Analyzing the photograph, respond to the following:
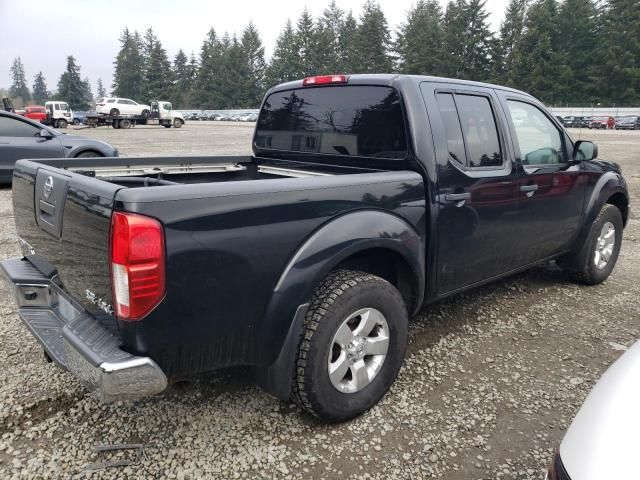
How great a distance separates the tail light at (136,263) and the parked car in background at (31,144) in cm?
816

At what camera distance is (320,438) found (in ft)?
8.43

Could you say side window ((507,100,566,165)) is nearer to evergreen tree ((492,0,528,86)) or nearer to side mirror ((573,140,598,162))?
side mirror ((573,140,598,162))

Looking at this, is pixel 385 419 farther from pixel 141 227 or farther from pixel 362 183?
pixel 141 227

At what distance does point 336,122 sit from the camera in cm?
344

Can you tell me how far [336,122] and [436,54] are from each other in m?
75.1

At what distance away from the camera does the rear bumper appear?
6.30 feet

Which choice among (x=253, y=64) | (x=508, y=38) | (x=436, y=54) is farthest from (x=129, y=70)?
(x=508, y=38)

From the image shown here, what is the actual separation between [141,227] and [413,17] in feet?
287

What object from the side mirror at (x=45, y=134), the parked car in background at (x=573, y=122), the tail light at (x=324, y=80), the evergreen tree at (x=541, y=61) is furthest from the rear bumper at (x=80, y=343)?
the evergreen tree at (x=541, y=61)

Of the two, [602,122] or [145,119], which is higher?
[145,119]

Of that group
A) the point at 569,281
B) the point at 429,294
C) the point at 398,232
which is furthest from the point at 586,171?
the point at 398,232


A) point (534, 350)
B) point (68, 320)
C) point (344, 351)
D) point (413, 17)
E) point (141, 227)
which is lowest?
point (534, 350)

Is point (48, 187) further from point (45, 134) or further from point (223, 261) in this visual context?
point (45, 134)

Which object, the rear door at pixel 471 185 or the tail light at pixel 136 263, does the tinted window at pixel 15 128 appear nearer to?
the rear door at pixel 471 185
